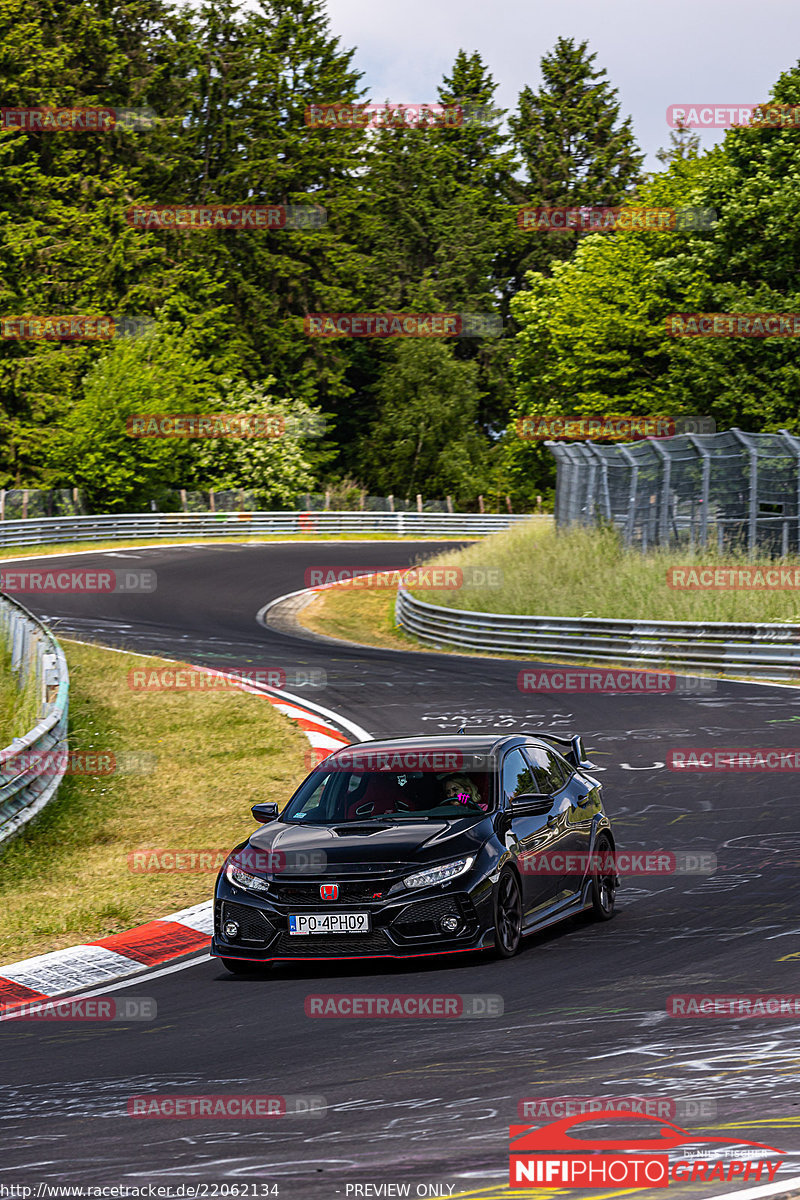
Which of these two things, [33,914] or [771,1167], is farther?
[33,914]

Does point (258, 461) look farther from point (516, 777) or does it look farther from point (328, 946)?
point (328, 946)

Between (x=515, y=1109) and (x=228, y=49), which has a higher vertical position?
(x=228, y=49)

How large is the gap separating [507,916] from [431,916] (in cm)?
59

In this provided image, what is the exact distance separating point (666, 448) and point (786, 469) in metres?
3.27

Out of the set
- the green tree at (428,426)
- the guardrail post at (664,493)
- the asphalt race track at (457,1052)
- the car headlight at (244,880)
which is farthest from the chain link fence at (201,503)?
the car headlight at (244,880)

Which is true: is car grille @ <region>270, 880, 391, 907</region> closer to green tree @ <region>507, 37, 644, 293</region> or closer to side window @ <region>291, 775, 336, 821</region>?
side window @ <region>291, 775, 336, 821</region>

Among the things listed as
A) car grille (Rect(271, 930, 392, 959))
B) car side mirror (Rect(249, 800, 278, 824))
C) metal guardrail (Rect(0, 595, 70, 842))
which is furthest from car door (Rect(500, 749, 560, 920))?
metal guardrail (Rect(0, 595, 70, 842))

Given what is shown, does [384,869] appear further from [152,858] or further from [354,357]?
[354,357]

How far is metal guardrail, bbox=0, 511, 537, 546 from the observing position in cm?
5034

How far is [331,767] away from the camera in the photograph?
10.0m

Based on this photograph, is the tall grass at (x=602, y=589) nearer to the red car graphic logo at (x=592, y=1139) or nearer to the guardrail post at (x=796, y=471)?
the guardrail post at (x=796, y=471)

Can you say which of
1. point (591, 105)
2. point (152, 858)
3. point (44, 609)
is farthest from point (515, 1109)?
point (591, 105)

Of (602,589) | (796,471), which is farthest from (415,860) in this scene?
(796,471)

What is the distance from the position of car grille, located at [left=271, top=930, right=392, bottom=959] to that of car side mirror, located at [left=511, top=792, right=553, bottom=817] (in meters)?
1.33
